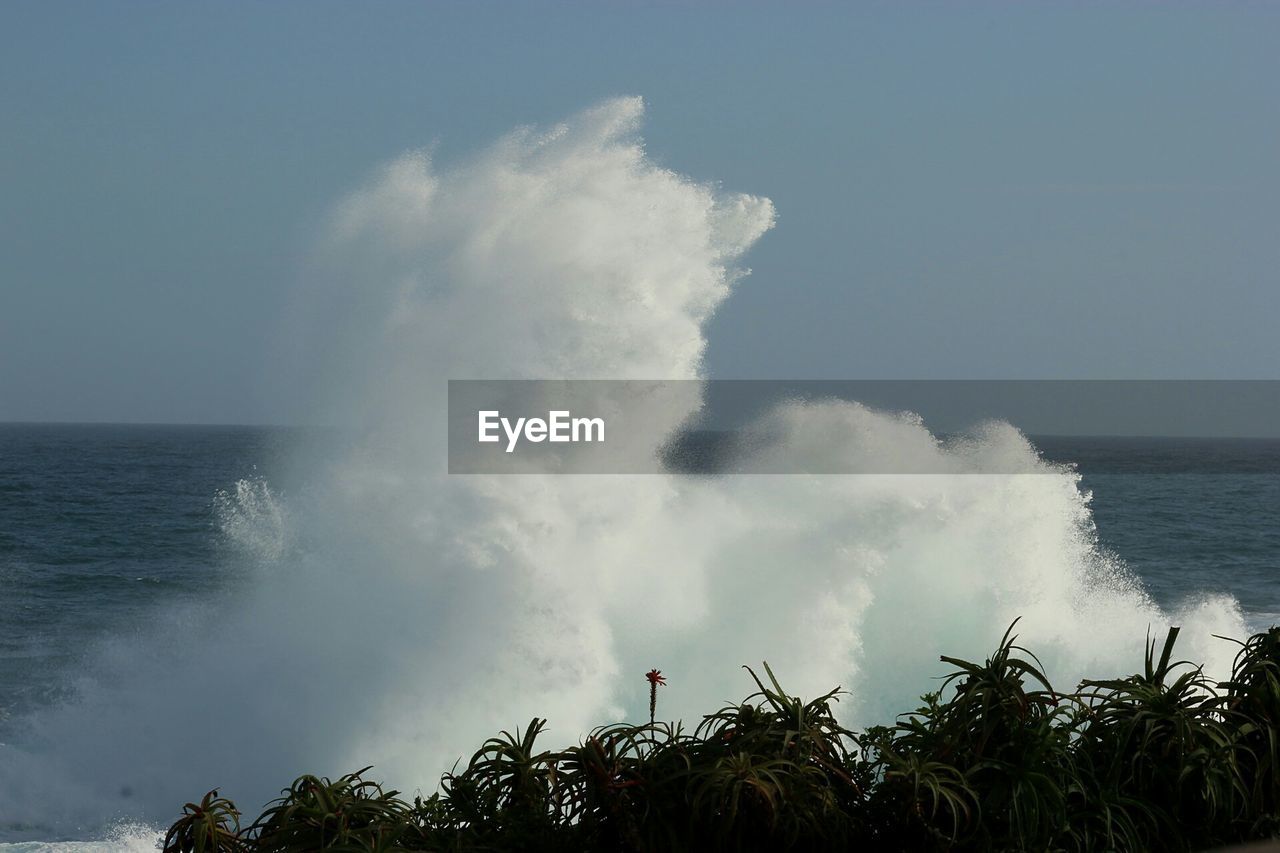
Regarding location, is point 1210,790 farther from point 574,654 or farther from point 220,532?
point 220,532

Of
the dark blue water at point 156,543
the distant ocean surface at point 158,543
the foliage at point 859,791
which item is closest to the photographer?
the foliage at point 859,791

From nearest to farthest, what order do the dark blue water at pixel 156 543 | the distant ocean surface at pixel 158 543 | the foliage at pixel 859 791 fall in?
the foliage at pixel 859 791, the distant ocean surface at pixel 158 543, the dark blue water at pixel 156 543

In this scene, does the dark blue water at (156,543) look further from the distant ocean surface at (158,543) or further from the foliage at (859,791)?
the foliage at (859,791)

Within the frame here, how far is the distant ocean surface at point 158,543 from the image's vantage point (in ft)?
78.2

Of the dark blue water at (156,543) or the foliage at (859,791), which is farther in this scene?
the dark blue water at (156,543)

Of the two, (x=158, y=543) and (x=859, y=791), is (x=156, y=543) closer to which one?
(x=158, y=543)

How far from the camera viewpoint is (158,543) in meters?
40.8

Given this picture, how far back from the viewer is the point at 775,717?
3623 millimetres

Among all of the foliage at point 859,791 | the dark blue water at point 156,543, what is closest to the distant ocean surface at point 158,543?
the dark blue water at point 156,543

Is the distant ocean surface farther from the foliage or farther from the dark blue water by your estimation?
the foliage

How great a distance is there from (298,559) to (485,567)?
14.3 feet

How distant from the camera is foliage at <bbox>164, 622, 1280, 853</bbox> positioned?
330 centimetres

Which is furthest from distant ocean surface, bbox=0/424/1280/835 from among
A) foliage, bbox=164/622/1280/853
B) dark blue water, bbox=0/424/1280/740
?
foliage, bbox=164/622/1280/853

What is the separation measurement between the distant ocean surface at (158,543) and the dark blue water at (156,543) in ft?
0.19
